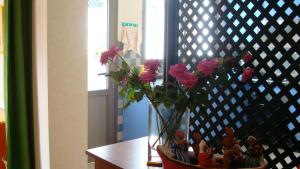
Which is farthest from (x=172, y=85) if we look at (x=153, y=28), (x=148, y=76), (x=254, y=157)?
(x=153, y=28)

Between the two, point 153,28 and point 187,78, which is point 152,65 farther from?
point 153,28

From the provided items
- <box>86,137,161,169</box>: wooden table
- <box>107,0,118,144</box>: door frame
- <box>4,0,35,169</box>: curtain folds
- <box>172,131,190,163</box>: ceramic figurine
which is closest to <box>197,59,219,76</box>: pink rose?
<box>172,131,190,163</box>: ceramic figurine

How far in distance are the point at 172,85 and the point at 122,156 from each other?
1.30ft

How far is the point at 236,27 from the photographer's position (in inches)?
44.1

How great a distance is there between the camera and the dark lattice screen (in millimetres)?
992

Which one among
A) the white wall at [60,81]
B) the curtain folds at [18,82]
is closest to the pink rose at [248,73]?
the white wall at [60,81]

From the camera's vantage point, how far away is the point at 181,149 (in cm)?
104

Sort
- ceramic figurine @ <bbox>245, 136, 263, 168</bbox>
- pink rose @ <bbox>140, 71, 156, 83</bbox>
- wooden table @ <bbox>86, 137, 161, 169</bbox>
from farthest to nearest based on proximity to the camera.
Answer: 1. wooden table @ <bbox>86, 137, 161, 169</bbox>
2. pink rose @ <bbox>140, 71, 156, 83</bbox>
3. ceramic figurine @ <bbox>245, 136, 263, 168</bbox>

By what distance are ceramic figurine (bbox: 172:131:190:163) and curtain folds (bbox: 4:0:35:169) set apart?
1470mm

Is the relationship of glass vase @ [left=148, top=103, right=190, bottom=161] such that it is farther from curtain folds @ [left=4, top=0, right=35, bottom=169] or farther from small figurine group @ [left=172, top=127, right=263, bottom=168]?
curtain folds @ [left=4, top=0, right=35, bottom=169]

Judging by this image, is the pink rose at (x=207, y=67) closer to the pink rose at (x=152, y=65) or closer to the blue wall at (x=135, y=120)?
the pink rose at (x=152, y=65)

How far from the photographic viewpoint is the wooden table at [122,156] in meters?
1.20

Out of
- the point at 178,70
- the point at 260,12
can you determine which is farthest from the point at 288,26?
the point at 178,70

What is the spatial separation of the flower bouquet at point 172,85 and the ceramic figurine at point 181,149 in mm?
56
